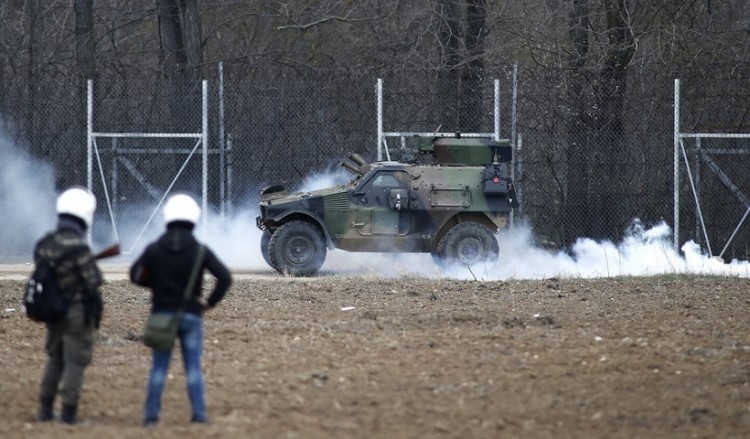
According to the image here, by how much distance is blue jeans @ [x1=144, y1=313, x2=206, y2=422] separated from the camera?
24.0ft

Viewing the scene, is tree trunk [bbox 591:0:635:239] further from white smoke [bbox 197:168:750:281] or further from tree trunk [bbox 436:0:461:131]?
tree trunk [bbox 436:0:461:131]

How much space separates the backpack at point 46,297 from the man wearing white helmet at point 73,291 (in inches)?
1.2

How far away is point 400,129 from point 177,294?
41.2ft

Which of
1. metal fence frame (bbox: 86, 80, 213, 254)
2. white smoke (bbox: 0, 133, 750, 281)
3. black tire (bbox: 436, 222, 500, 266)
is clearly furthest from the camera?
metal fence frame (bbox: 86, 80, 213, 254)

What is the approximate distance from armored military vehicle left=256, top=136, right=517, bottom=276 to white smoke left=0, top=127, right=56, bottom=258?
4962mm

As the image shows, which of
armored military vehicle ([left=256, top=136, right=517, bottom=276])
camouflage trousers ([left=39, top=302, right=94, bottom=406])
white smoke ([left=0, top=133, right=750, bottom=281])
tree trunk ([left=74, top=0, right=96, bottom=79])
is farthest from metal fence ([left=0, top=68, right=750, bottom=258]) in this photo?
camouflage trousers ([left=39, top=302, right=94, bottom=406])

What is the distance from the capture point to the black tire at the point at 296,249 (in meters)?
17.3

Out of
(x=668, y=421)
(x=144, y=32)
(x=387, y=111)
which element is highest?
(x=144, y=32)

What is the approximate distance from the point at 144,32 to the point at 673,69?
47.8ft

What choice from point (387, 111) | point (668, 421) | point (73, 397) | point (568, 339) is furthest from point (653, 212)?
point (73, 397)

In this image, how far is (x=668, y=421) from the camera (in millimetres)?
7660

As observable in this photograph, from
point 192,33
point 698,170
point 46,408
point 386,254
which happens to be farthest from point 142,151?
point 46,408

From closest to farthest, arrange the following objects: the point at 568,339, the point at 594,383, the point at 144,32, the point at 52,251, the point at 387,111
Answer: the point at 52,251, the point at 594,383, the point at 568,339, the point at 387,111, the point at 144,32

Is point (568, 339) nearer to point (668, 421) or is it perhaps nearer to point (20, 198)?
point (668, 421)
